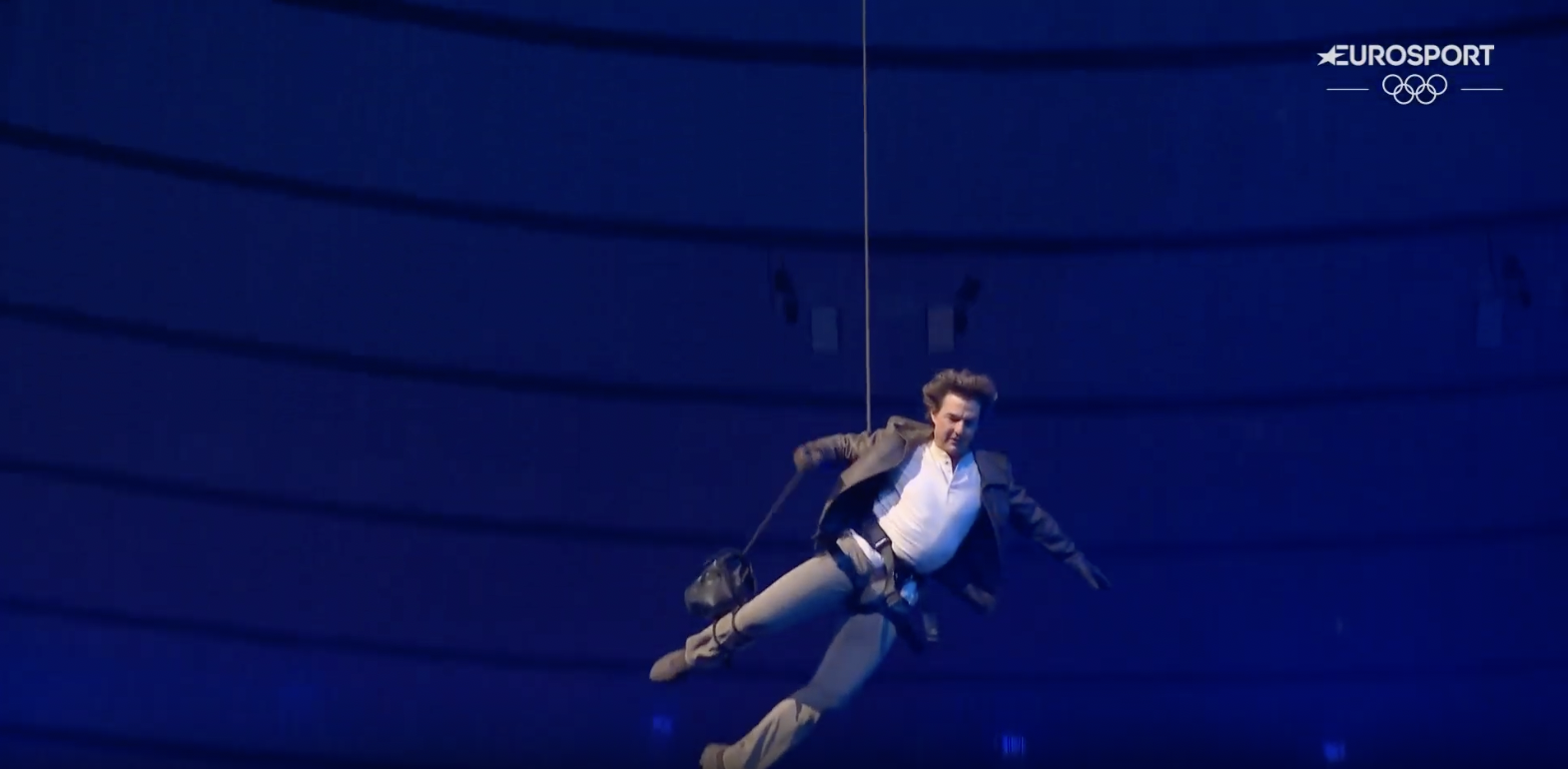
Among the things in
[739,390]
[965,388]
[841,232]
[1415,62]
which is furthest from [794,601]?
[1415,62]

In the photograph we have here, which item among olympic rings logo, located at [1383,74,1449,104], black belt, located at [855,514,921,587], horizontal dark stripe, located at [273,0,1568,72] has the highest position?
horizontal dark stripe, located at [273,0,1568,72]

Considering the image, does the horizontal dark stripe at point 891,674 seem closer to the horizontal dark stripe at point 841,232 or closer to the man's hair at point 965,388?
the horizontal dark stripe at point 841,232

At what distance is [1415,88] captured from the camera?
235 inches

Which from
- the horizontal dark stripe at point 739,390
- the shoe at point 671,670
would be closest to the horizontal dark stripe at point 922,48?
the horizontal dark stripe at point 739,390

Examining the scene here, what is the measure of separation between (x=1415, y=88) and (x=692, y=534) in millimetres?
3574

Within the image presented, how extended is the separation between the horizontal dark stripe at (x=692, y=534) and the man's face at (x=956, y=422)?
6.02 ft

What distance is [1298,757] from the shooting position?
673cm

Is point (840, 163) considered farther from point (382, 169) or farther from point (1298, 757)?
point (1298, 757)

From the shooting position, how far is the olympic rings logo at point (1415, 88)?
19.5 feet

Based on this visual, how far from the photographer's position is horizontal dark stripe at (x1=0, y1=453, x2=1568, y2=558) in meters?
6.34

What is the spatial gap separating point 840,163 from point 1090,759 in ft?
9.83

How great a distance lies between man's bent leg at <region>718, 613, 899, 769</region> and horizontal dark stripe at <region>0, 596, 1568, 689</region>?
179 cm

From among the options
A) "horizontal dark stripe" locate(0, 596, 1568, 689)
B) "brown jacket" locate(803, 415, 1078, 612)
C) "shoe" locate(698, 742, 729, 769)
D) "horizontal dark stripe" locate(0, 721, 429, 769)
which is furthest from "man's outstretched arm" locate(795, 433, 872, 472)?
"horizontal dark stripe" locate(0, 721, 429, 769)

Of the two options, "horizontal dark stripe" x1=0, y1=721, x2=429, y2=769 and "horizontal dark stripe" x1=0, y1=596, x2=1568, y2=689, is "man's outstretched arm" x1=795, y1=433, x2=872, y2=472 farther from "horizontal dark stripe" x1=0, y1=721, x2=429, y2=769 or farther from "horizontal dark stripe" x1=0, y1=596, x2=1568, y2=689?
"horizontal dark stripe" x1=0, y1=721, x2=429, y2=769
